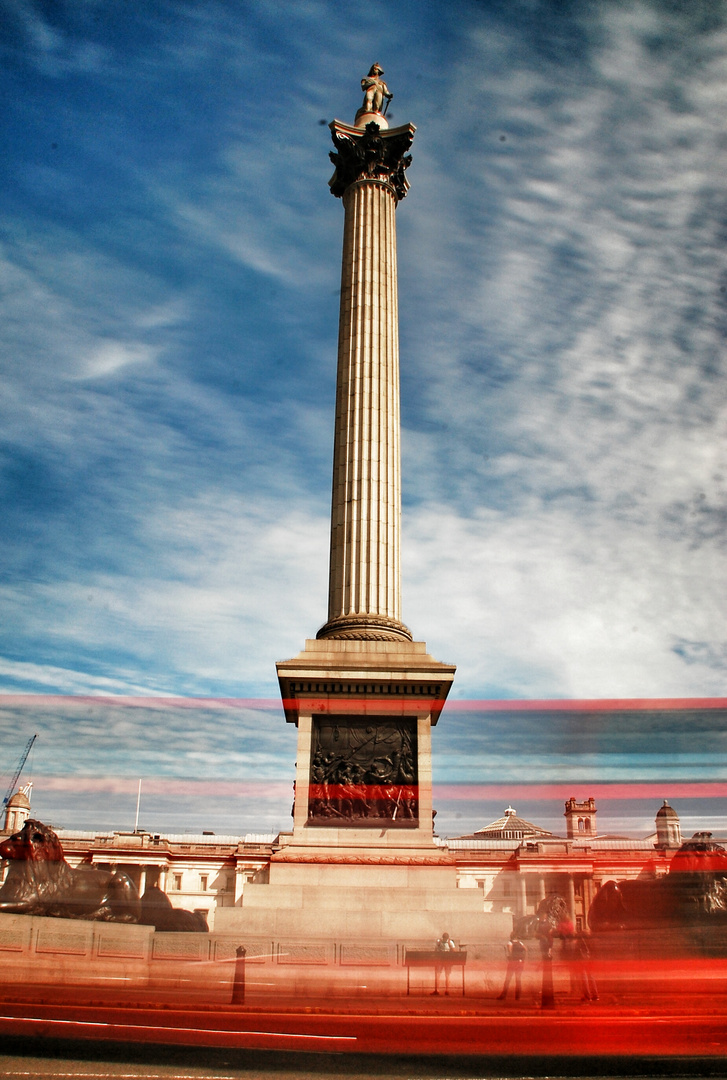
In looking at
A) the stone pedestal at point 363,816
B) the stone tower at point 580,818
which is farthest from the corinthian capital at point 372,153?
the stone tower at point 580,818

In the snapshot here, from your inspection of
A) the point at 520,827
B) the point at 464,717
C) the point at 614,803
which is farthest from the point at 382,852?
the point at 614,803

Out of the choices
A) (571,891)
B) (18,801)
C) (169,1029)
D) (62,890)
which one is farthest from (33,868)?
(571,891)

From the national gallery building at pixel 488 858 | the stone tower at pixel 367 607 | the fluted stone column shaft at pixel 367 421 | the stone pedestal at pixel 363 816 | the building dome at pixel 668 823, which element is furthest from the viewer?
the fluted stone column shaft at pixel 367 421

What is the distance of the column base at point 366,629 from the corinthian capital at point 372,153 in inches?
650

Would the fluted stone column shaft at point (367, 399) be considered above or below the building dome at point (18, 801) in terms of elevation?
above

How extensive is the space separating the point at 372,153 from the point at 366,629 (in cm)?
1794

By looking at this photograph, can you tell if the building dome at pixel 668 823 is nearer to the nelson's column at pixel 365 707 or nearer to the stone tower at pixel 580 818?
the stone tower at pixel 580 818

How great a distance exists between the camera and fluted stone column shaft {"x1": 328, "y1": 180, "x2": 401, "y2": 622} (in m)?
25.1

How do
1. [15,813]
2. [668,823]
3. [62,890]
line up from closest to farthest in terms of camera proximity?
[668,823] < [62,890] < [15,813]

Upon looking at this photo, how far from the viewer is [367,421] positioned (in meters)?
27.0

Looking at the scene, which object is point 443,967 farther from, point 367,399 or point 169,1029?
point 367,399

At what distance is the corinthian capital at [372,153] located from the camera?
30.3m

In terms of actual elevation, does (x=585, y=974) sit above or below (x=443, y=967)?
→ above

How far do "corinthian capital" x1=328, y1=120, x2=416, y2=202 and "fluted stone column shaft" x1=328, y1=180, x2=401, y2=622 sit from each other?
0.50 m
